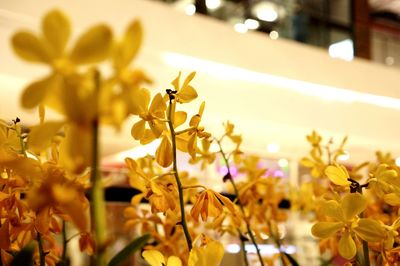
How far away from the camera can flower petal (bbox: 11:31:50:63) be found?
0.95ft

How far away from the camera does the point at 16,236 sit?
503 millimetres

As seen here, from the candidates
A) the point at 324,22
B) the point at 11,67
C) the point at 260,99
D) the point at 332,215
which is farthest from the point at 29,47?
the point at 324,22

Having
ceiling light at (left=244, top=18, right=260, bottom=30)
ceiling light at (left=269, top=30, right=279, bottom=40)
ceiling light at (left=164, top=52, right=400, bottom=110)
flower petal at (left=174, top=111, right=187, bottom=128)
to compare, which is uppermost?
ceiling light at (left=244, top=18, right=260, bottom=30)

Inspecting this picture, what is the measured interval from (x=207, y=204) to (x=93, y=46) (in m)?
0.24

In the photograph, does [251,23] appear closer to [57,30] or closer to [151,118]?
[151,118]

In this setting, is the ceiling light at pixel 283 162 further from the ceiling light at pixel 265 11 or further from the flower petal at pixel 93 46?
the flower petal at pixel 93 46

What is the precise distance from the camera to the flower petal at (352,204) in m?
0.49

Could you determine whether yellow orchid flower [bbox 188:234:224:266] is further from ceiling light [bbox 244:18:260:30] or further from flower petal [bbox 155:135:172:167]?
ceiling light [bbox 244:18:260:30]

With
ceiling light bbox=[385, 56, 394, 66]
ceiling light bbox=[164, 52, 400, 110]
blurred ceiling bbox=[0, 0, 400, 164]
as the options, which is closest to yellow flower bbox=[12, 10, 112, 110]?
blurred ceiling bbox=[0, 0, 400, 164]

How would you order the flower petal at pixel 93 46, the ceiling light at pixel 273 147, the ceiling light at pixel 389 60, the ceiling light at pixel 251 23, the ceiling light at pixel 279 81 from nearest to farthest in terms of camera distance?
the flower petal at pixel 93 46 → the ceiling light at pixel 279 81 → the ceiling light at pixel 251 23 → the ceiling light at pixel 389 60 → the ceiling light at pixel 273 147

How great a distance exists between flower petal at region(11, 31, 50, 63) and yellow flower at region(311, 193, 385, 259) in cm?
29

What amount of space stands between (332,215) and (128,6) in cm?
494

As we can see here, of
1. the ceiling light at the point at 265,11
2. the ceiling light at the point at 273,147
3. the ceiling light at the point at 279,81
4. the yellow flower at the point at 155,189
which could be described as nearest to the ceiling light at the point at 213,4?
the ceiling light at the point at 265,11

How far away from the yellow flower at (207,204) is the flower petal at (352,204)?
0.10m
